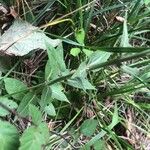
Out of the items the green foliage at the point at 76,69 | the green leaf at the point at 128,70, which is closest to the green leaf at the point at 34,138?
the green foliage at the point at 76,69

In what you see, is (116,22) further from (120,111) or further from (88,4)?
(120,111)

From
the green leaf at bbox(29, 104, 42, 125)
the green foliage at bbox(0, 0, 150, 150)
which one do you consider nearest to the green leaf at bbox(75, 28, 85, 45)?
the green foliage at bbox(0, 0, 150, 150)

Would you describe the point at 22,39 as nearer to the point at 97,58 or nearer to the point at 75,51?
the point at 75,51

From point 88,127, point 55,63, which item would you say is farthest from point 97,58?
point 88,127

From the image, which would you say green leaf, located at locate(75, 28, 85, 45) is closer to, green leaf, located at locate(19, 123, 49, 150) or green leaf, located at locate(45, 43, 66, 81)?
green leaf, located at locate(45, 43, 66, 81)

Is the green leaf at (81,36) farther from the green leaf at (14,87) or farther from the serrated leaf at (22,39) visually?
the green leaf at (14,87)

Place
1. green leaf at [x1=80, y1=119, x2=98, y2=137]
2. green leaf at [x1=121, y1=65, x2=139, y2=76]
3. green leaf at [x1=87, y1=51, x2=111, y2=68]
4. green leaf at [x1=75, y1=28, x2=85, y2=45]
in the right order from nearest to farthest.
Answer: green leaf at [x1=121, y1=65, x2=139, y2=76] → green leaf at [x1=87, y1=51, x2=111, y2=68] → green leaf at [x1=80, y1=119, x2=98, y2=137] → green leaf at [x1=75, y1=28, x2=85, y2=45]
